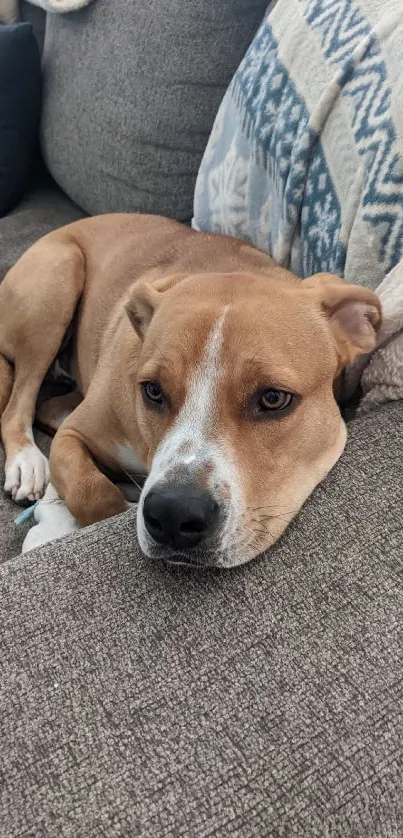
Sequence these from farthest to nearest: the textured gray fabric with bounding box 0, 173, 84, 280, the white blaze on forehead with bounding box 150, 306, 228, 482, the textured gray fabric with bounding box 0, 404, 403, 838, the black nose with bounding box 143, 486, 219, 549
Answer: the textured gray fabric with bounding box 0, 173, 84, 280 < the white blaze on forehead with bounding box 150, 306, 228, 482 < the black nose with bounding box 143, 486, 219, 549 < the textured gray fabric with bounding box 0, 404, 403, 838

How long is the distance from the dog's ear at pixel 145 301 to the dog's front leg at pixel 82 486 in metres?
0.35

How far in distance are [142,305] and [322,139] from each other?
552 mm

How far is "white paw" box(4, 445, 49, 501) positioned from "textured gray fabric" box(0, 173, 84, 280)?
0.99 metres

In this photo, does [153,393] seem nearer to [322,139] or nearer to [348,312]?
[348,312]

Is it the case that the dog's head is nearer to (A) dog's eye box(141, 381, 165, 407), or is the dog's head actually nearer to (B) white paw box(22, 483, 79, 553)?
(A) dog's eye box(141, 381, 165, 407)

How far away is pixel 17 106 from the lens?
2.91m

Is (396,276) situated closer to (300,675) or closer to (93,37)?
(300,675)

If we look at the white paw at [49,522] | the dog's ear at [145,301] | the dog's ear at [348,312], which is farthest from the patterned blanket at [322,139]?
the white paw at [49,522]

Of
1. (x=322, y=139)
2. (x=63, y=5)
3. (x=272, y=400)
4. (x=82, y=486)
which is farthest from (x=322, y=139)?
(x=63, y=5)

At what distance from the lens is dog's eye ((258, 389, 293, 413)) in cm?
130

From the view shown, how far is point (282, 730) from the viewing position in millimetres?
927

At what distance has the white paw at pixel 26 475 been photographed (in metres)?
1.86

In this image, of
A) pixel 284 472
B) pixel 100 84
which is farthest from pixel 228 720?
A: pixel 100 84

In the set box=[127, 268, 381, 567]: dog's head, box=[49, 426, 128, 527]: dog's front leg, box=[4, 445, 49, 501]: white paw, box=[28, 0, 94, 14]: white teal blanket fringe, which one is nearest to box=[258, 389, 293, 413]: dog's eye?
box=[127, 268, 381, 567]: dog's head
